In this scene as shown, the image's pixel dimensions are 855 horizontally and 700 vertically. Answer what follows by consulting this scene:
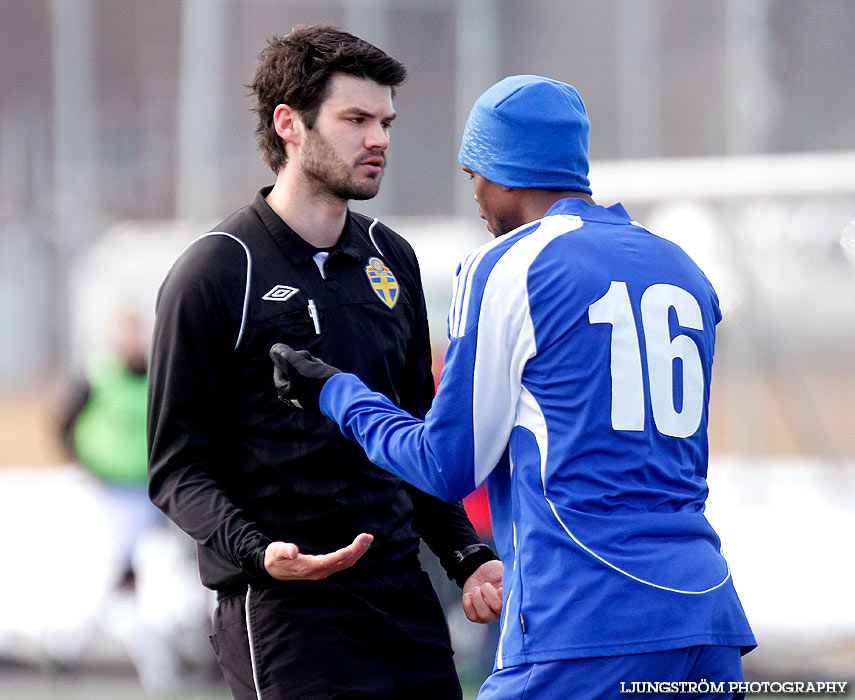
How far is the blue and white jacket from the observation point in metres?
2.20

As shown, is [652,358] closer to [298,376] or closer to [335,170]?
[298,376]

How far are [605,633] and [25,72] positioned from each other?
76.1ft

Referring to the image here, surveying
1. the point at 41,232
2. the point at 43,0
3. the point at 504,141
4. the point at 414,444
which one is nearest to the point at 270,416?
the point at 414,444

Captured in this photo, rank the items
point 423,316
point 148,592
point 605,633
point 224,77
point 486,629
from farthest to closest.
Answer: point 224,77, point 148,592, point 486,629, point 423,316, point 605,633

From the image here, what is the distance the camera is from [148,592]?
782 centimetres

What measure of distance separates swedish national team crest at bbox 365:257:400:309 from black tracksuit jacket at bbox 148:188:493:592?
0.11 meters

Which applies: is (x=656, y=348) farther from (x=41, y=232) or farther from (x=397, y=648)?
(x=41, y=232)

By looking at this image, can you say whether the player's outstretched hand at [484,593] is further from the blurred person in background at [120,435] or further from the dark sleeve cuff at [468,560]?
the blurred person in background at [120,435]

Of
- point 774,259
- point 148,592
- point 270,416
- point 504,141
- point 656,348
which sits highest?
point 504,141

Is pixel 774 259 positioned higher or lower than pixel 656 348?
lower

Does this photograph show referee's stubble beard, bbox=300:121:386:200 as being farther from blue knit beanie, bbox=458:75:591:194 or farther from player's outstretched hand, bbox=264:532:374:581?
player's outstretched hand, bbox=264:532:374:581

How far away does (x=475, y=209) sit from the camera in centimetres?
1617

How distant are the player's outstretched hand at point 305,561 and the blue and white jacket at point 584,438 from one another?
188mm

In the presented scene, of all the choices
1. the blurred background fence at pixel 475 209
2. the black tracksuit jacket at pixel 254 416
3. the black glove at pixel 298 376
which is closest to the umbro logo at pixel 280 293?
the black tracksuit jacket at pixel 254 416
